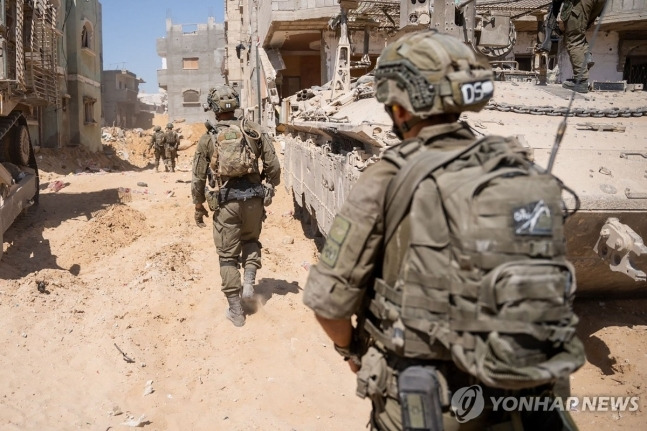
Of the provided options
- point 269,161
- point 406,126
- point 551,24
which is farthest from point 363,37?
point 406,126

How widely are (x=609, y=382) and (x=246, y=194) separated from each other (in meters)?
3.14

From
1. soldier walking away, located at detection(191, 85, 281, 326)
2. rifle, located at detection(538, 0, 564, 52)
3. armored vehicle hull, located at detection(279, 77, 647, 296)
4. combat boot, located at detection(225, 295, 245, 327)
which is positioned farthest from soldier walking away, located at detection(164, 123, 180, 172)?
combat boot, located at detection(225, 295, 245, 327)

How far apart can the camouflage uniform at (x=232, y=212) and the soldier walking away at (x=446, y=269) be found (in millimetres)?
3050

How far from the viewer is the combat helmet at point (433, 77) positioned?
172 cm

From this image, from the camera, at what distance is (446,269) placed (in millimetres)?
1584

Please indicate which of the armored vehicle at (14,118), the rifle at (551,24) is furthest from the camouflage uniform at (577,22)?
the armored vehicle at (14,118)

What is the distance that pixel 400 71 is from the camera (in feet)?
5.83

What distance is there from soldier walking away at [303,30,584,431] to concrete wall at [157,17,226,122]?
3699 centimetres

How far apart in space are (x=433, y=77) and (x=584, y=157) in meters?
2.68

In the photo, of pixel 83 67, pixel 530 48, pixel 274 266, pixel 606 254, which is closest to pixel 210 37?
pixel 83 67

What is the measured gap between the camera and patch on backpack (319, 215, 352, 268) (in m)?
1.75

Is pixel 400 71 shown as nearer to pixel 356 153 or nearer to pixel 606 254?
pixel 606 254

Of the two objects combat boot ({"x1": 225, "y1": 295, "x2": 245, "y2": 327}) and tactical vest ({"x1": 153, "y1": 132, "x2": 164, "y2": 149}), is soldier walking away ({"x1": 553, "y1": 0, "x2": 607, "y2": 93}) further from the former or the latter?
tactical vest ({"x1": 153, "y1": 132, "x2": 164, "y2": 149})

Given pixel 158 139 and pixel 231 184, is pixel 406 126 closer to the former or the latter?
pixel 231 184
